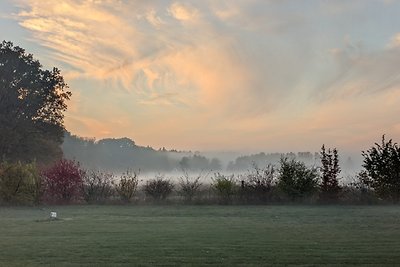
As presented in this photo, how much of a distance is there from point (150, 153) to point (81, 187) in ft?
177

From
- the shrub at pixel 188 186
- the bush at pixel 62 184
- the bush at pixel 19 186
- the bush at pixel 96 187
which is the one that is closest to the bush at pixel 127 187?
the bush at pixel 96 187

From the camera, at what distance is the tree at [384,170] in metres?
26.2

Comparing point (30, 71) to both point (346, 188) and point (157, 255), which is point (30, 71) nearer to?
point (346, 188)

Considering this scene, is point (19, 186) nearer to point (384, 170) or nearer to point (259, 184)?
point (259, 184)

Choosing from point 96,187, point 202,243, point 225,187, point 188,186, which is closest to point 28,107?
point 96,187

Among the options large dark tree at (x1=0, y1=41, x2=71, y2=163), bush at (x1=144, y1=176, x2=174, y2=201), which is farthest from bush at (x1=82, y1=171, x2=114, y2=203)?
large dark tree at (x1=0, y1=41, x2=71, y2=163)

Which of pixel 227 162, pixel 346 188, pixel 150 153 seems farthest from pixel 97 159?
pixel 346 188

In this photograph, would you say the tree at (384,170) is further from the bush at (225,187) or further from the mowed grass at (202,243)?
the mowed grass at (202,243)

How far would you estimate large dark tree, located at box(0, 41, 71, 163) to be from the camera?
126 feet

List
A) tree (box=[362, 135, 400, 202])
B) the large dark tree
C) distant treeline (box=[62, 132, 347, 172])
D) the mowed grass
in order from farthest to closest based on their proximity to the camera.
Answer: distant treeline (box=[62, 132, 347, 172]) → the large dark tree → tree (box=[362, 135, 400, 202]) → the mowed grass

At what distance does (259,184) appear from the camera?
2745 centimetres

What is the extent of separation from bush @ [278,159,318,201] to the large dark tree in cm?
2096

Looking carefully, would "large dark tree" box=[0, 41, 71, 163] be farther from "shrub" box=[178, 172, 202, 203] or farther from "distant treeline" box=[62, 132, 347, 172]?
"distant treeline" box=[62, 132, 347, 172]

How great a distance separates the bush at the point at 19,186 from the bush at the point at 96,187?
2542 millimetres
